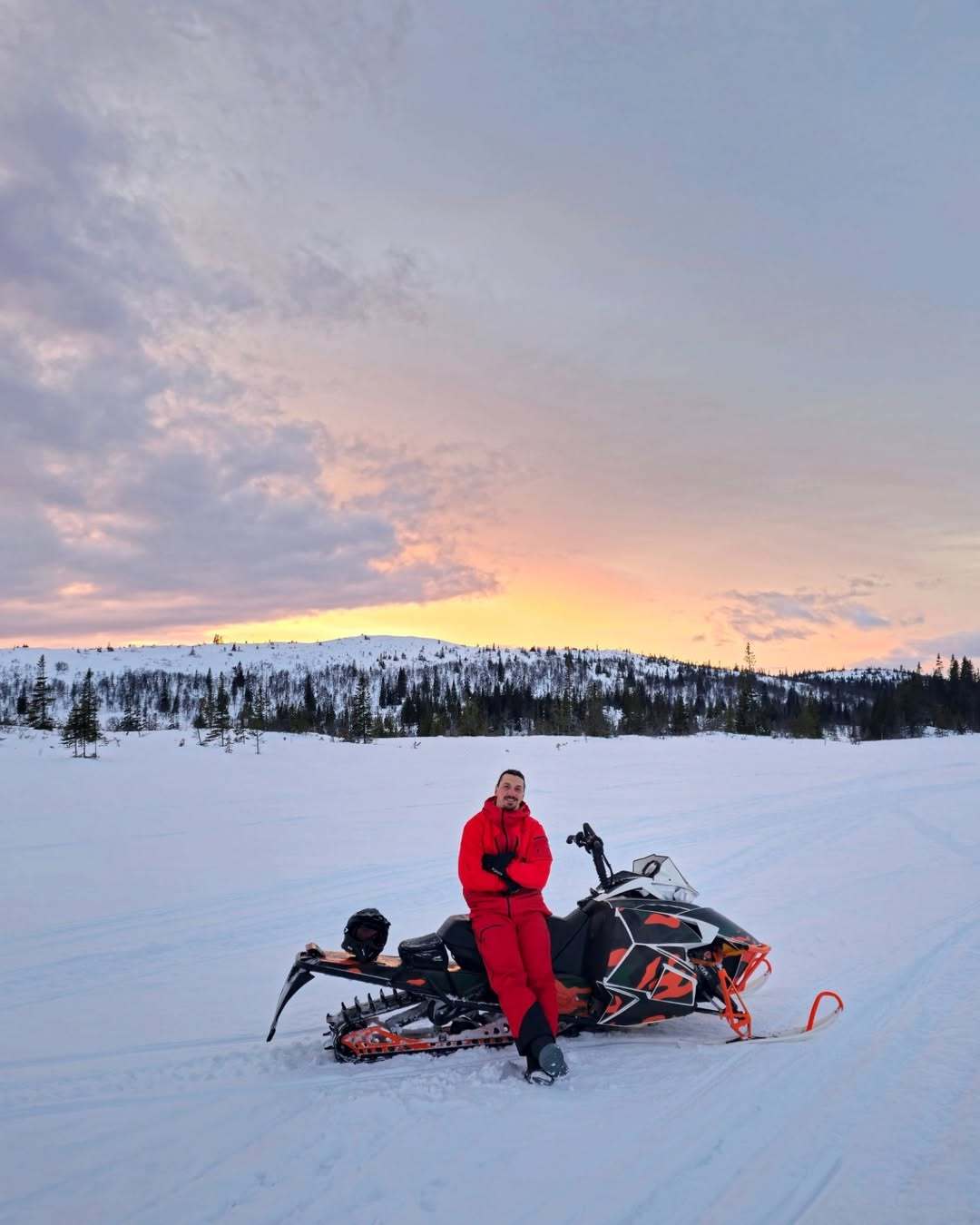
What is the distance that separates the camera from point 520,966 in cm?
445

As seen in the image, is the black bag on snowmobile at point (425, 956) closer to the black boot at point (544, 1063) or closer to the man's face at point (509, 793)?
the black boot at point (544, 1063)

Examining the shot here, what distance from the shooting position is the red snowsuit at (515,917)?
434 centimetres

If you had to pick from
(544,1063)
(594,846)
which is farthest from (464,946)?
(594,846)

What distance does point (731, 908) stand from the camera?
7680 millimetres

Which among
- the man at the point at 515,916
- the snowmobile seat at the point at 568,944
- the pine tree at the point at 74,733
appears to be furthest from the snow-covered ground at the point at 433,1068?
the pine tree at the point at 74,733

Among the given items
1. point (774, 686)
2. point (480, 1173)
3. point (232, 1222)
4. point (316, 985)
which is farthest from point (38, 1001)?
point (774, 686)

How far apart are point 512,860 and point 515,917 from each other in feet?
1.10

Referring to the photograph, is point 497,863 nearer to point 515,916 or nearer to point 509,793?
point 515,916

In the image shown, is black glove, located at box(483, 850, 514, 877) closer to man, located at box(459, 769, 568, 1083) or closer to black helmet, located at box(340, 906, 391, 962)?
man, located at box(459, 769, 568, 1083)

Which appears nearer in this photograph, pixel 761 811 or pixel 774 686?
pixel 761 811

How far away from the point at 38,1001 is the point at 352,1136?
3185mm

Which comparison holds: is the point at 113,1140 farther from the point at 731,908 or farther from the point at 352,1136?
the point at 731,908

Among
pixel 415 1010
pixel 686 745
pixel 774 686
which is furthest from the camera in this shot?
pixel 774 686

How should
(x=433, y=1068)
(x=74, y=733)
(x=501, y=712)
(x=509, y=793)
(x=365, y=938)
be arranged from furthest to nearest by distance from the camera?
(x=501, y=712) < (x=74, y=733) < (x=509, y=793) < (x=365, y=938) < (x=433, y=1068)
